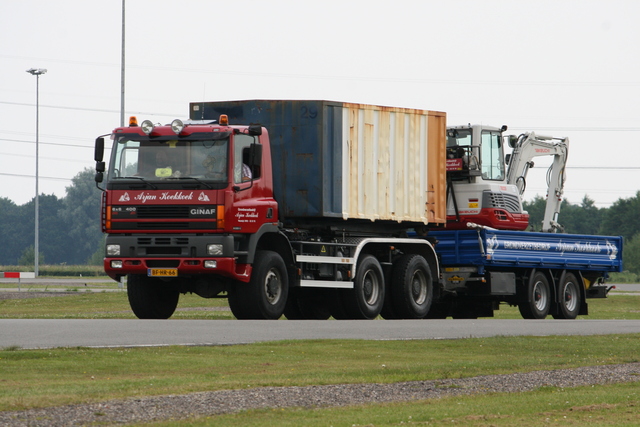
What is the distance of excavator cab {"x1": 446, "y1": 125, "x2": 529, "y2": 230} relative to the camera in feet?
81.3

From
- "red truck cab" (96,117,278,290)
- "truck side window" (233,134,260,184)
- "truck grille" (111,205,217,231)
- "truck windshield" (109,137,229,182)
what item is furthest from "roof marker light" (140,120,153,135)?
"truck side window" (233,134,260,184)

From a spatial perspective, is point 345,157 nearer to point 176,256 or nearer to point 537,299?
point 176,256

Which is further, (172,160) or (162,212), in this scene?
(172,160)

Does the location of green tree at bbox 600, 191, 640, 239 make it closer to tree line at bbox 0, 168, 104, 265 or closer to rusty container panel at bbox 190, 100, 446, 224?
tree line at bbox 0, 168, 104, 265

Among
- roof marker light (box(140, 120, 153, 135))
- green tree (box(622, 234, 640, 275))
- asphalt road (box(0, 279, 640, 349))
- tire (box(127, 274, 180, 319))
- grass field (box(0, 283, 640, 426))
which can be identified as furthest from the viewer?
green tree (box(622, 234, 640, 275))

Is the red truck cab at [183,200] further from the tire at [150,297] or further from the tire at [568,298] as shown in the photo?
the tire at [568,298]

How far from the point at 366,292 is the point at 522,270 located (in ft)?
17.1

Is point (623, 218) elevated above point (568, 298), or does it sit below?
above

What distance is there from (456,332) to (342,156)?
15.6 feet

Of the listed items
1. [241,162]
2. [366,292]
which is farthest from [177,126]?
[366,292]

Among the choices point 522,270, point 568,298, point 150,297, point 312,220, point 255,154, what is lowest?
point 568,298

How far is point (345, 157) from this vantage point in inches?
832

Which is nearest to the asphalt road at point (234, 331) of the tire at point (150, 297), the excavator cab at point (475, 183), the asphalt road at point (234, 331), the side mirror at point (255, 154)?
the asphalt road at point (234, 331)

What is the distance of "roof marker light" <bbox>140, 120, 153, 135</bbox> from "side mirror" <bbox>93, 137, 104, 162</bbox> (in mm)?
719
